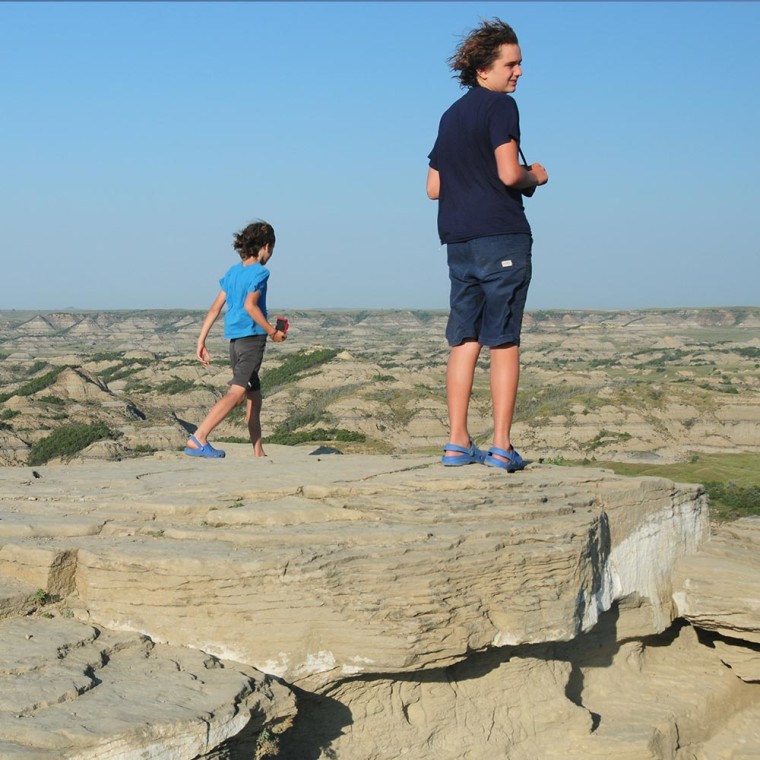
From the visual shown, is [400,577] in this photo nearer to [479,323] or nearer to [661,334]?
[479,323]

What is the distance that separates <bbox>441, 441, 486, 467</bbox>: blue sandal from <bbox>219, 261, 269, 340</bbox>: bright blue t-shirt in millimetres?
2155

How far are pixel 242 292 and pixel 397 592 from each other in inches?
140

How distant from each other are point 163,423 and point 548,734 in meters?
22.2

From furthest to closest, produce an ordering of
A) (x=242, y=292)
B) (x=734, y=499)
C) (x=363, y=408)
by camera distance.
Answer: (x=363, y=408), (x=734, y=499), (x=242, y=292)

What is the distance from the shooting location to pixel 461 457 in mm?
6891

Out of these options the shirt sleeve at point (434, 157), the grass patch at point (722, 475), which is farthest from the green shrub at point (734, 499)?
the shirt sleeve at point (434, 157)

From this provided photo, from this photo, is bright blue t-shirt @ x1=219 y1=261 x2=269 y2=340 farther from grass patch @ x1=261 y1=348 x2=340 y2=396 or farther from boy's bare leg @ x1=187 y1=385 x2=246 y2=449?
grass patch @ x1=261 y1=348 x2=340 y2=396

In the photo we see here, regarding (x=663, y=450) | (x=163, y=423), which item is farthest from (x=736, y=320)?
(x=163, y=423)

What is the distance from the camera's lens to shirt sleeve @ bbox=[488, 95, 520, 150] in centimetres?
615

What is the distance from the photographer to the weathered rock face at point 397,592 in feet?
17.7

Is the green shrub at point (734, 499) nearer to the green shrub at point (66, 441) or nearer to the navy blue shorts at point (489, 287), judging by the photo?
the navy blue shorts at point (489, 287)

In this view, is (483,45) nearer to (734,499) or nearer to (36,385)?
(734,499)

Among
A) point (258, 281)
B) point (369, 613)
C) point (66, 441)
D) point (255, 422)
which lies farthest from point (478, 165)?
point (66, 441)

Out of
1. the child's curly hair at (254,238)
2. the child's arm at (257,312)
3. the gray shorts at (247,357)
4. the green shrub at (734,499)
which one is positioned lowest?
the green shrub at (734,499)
